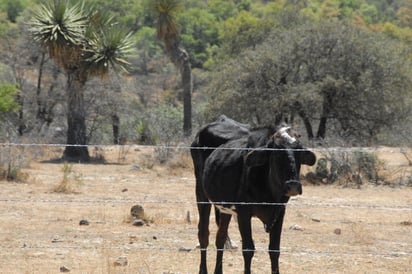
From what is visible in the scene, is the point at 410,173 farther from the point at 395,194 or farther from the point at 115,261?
the point at 115,261

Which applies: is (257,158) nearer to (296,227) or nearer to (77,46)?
(296,227)

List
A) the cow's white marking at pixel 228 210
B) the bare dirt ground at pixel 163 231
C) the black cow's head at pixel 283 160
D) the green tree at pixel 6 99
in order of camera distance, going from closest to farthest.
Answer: the black cow's head at pixel 283 160, the cow's white marking at pixel 228 210, the bare dirt ground at pixel 163 231, the green tree at pixel 6 99

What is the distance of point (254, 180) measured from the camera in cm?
799

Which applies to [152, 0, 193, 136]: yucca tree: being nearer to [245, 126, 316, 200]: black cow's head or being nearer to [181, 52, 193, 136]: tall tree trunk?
[181, 52, 193, 136]: tall tree trunk

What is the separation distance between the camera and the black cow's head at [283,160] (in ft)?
24.2

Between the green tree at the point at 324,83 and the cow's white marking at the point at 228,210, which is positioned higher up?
the green tree at the point at 324,83

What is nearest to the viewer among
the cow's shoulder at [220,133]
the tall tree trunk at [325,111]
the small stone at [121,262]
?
the small stone at [121,262]

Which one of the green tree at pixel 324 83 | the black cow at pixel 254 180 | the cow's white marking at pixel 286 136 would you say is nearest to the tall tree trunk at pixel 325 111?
the green tree at pixel 324 83

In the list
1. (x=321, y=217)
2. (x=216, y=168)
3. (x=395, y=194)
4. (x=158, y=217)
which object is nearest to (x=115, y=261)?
(x=216, y=168)

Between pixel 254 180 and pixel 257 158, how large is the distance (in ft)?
1.03

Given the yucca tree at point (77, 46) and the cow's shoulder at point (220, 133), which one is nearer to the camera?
the cow's shoulder at point (220, 133)

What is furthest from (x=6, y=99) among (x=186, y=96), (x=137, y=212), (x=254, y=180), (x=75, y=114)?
(x=254, y=180)

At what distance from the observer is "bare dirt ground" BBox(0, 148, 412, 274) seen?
9508 mm

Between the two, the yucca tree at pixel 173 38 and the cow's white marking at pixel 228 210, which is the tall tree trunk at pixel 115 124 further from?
the cow's white marking at pixel 228 210
